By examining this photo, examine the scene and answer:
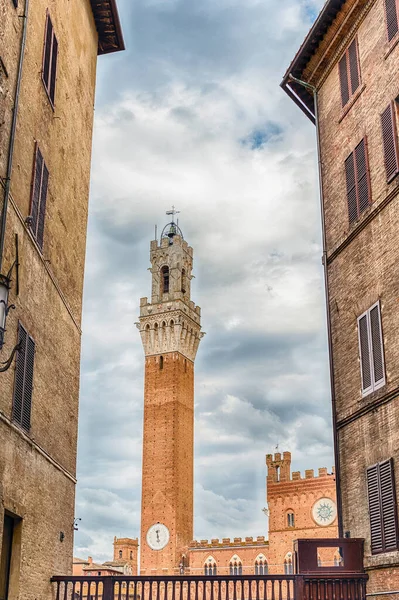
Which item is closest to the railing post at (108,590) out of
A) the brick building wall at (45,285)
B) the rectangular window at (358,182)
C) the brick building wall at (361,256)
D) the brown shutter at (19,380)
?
the brick building wall at (45,285)

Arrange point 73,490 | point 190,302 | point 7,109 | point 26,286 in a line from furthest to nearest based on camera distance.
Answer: point 190,302
point 73,490
point 26,286
point 7,109

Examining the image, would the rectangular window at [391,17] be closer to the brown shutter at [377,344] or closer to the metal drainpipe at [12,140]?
the brown shutter at [377,344]

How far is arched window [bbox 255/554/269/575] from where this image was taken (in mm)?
56697

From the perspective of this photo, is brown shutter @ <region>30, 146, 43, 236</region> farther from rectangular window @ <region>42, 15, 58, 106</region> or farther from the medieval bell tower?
the medieval bell tower

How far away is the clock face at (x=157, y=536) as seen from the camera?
59812mm

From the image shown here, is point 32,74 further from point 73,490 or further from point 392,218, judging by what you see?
point 73,490

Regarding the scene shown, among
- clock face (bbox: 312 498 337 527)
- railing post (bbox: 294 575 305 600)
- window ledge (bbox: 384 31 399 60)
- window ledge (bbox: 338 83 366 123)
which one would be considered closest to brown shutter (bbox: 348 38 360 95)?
window ledge (bbox: 338 83 366 123)

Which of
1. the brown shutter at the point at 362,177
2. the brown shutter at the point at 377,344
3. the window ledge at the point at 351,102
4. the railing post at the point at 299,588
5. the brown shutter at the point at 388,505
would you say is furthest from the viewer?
the window ledge at the point at 351,102

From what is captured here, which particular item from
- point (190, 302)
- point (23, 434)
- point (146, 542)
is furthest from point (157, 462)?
point (23, 434)

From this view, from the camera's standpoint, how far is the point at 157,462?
207 feet

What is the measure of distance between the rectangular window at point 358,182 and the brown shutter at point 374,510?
467 centimetres

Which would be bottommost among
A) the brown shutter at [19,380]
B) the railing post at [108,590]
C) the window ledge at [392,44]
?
the railing post at [108,590]

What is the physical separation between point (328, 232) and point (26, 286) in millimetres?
6555

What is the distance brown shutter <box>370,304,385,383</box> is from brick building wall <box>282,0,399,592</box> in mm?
177
